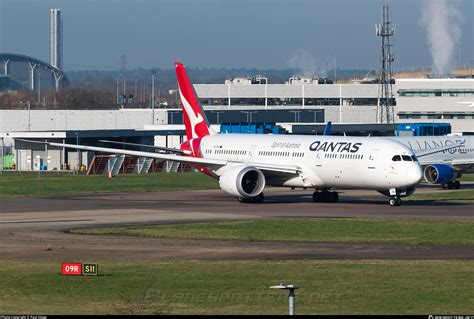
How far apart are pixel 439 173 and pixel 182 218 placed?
27.4 m

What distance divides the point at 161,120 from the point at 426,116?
35.4 metres

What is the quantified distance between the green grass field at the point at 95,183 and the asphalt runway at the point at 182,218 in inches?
180

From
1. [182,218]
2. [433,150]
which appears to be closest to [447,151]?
[433,150]

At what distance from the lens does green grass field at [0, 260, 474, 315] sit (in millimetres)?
25859

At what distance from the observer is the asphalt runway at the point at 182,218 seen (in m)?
37.1

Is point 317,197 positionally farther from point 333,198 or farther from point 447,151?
point 447,151

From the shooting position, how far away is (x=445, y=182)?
76.0 metres

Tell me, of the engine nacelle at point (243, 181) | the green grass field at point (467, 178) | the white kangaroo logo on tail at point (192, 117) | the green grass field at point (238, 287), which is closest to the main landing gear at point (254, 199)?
the engine nacelle at point (243, 181)

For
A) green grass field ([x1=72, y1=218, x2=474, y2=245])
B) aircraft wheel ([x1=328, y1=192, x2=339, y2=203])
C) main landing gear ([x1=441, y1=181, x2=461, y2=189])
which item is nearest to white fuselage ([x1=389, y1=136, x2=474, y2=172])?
main landing gear ([x1=441, y1=181, x2=461, y2=189])

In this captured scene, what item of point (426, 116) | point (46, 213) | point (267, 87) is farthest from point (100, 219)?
point (267, 87)

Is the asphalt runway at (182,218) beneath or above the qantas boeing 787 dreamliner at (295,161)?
beneath

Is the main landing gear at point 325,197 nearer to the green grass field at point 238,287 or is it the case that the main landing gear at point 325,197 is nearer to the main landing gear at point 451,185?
the main landing gear at point 451,185

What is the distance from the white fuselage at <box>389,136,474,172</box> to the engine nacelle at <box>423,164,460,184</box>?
2570mm

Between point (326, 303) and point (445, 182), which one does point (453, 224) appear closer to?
point (326, 303)
